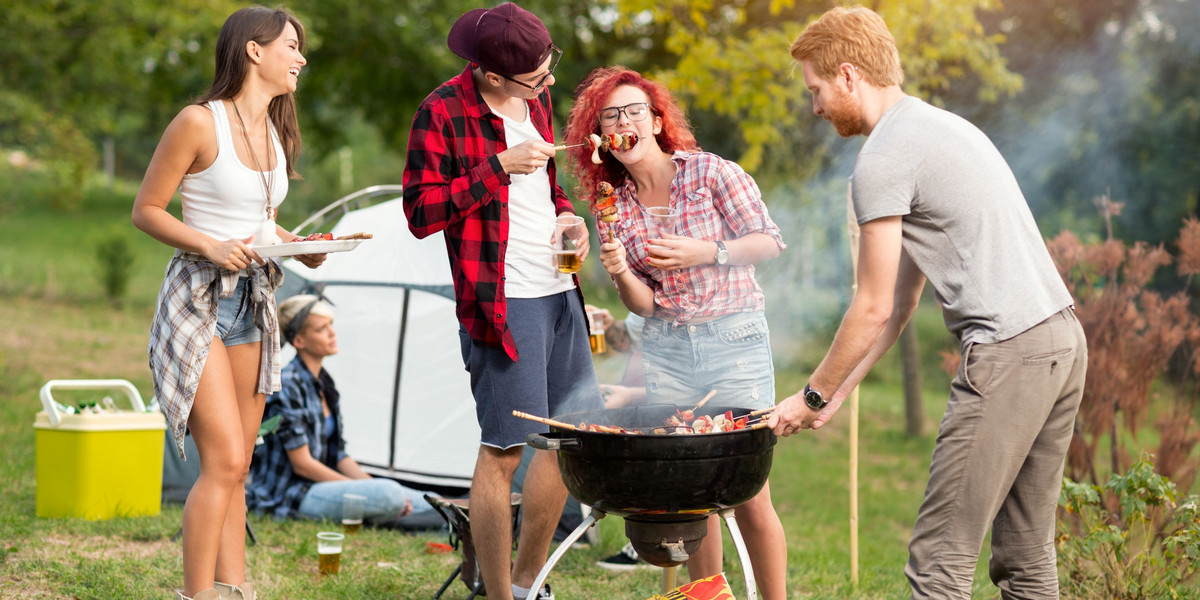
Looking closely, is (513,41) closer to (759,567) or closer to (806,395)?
(806,395)

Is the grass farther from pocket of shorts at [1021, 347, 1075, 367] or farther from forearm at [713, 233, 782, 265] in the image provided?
pocket of shorts at [1021, 347, 1075, 367]

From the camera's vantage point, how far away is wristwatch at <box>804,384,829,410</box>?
2570mm

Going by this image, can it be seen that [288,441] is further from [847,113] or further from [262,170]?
[847,113]

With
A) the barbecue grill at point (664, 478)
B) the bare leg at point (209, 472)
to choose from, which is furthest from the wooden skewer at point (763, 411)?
the bare leg at point (209, 472)

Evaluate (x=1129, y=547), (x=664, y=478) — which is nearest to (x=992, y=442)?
(x=664, y=478)

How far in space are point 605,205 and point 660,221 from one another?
0.68 ft

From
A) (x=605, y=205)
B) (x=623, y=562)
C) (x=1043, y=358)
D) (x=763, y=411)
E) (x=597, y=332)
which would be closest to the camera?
(x=1043, y=358)

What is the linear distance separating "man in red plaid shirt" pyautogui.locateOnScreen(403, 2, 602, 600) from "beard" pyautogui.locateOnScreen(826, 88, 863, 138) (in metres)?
0.81

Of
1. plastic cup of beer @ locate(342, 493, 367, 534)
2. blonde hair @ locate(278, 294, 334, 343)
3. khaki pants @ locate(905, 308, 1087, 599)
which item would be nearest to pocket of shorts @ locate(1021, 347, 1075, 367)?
khaki pants @ locate(905, 308, 1087, 599)

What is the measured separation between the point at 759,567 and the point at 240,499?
62.9 inches

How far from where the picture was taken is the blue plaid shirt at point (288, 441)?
16.1 feet

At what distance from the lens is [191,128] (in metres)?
2.72


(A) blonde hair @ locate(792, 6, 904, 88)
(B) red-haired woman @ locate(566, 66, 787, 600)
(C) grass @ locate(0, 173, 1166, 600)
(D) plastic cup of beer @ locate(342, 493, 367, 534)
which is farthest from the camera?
(D) plastic cup of beer @ locate(342, 493, 367, 534)

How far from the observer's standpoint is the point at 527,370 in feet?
10.0
